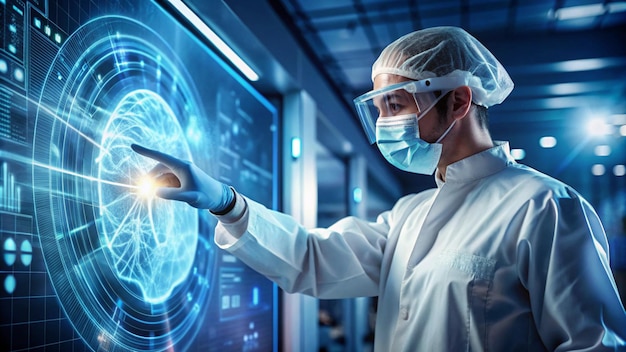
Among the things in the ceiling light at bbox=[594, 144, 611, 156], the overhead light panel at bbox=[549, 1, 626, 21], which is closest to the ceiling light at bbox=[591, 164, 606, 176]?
the ceiling light at bbox=[594, 144, 611, 156]

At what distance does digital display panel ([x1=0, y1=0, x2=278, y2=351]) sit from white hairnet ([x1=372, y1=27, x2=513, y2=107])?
0.70 metres

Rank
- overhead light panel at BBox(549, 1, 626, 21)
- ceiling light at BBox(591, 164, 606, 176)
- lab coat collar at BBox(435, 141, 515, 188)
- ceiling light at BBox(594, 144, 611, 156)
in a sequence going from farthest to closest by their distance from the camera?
ceiling light at BBox(591, 164, 606, 176)
ceiling light at BBox(594, 144, 611, 156)
overhead light panel at BBox(549, 1, 626, 21)
lab coat collar at BBox(435, 141, 515, 188)

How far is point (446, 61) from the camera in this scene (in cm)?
149

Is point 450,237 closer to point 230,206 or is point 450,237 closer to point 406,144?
point 406,144

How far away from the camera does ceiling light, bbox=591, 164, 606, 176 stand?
5.88 m

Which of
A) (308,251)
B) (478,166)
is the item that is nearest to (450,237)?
(478,166)

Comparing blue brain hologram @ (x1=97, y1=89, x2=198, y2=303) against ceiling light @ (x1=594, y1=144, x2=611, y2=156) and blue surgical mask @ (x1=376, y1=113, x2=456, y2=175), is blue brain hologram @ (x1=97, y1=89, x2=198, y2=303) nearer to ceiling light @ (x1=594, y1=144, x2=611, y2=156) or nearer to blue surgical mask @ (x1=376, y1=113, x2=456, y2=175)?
blue surgical mask @ (x1=376, y1=113, x2=456, y2=175)

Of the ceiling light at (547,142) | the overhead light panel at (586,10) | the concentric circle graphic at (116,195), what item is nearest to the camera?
the concentric circle graphic at (116,195)

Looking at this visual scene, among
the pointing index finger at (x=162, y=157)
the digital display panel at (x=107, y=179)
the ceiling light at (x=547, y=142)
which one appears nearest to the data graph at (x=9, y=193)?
the digital display panel at (x=107, y=179)

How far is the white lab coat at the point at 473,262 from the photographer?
3.95 ft

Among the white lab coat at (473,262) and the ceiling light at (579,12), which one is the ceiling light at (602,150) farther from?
the white lab coat at (473,262)

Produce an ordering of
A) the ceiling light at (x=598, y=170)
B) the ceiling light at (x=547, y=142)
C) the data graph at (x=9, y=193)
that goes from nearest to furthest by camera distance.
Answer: the data graph at (x=9, y=193) < the ceiling light at (x=547, y=142) < the ceiling light at (x=598, y=170)

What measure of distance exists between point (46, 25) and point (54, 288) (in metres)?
0.58

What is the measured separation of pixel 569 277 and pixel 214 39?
4.50ft
